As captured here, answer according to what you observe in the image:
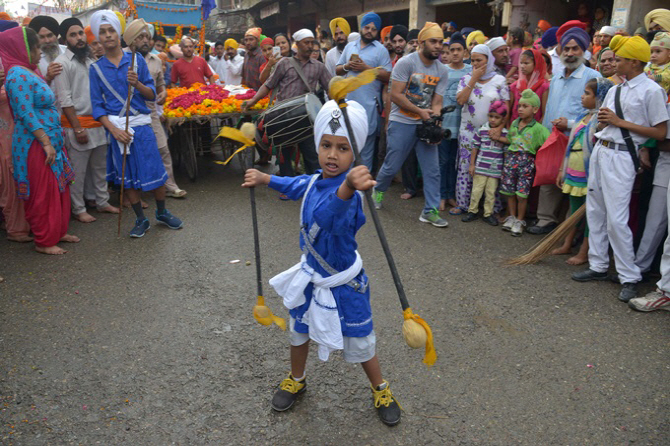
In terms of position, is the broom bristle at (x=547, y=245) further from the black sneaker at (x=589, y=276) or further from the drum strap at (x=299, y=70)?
the drum strap at (x=299, y=70)

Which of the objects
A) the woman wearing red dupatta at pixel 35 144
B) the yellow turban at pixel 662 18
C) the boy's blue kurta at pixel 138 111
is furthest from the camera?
the boy's blue kurta at pixel 138 111

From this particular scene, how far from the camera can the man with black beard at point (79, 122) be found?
18.8 feet

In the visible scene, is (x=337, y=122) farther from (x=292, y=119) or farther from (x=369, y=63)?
(x=369, y=63)

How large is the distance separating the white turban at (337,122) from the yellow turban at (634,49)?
2.58 m

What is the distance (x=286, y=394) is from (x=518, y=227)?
3.72 m

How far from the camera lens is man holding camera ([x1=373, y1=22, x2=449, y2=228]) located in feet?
18.6

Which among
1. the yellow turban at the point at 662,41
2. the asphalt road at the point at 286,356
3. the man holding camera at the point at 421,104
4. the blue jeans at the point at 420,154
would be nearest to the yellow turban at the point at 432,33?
the man holding camera at the point at 421,104

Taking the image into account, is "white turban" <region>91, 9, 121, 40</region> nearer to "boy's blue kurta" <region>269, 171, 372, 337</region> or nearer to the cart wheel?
the cart wheel

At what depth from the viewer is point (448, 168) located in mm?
6664

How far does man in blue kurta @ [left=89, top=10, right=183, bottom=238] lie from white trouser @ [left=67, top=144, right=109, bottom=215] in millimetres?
727

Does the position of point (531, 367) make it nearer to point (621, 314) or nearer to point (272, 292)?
point (621, 314)

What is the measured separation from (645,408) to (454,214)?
3.63 metres

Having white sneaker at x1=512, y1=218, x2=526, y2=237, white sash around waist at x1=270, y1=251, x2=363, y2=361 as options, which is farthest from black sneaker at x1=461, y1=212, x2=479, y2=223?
white sash around waist at x1=270, y1=251, x2=363, y2=361

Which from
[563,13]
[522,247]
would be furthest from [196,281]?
[563,13]
